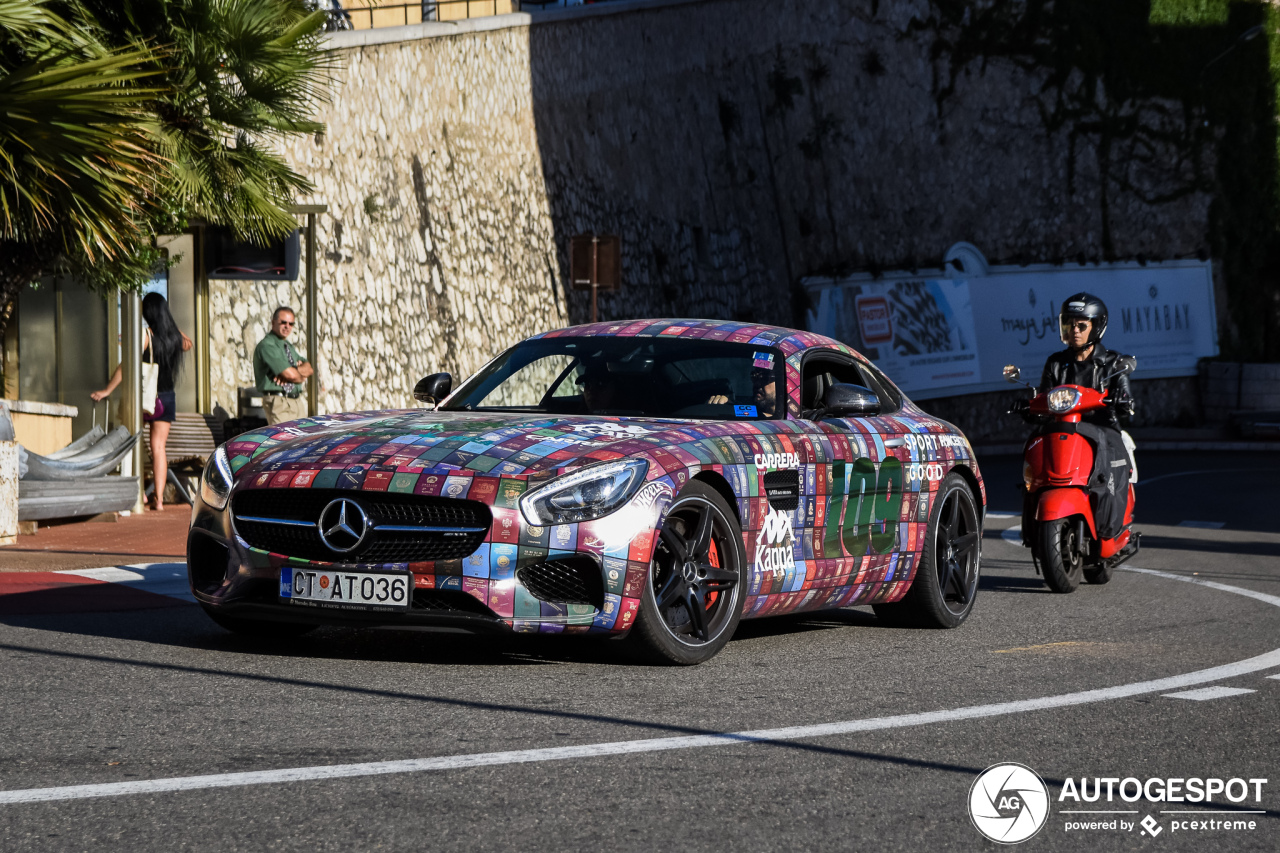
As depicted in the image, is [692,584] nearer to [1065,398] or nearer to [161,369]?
[1065,398]

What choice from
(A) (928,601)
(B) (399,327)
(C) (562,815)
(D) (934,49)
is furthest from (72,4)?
(D) (934,49)

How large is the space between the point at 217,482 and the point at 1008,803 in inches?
147

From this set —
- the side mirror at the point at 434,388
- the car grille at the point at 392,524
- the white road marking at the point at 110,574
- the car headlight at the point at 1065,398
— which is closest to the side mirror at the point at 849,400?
the side mirror at the point at 434,388

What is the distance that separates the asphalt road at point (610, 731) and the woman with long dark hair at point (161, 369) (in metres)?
6.76

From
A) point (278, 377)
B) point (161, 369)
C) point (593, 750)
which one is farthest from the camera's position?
point (278, 377)

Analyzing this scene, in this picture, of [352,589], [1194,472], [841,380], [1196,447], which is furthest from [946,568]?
[1196,447]

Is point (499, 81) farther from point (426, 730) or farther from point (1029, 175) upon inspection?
point (426, 730)

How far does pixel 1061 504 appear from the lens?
10.6 meters

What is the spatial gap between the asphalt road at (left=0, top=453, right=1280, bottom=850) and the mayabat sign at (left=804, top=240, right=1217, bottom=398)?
27.6m

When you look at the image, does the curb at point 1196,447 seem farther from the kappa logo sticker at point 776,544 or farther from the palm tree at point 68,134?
the kappa logo sticker at point 776,544

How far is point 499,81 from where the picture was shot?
28.0m

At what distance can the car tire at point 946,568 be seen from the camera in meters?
8.46

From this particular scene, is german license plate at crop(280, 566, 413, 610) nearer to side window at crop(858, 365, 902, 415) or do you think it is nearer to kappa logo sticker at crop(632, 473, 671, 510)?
kappa logo sticker at crop(632, 473, 671, 510)

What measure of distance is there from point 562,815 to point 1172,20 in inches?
1715
